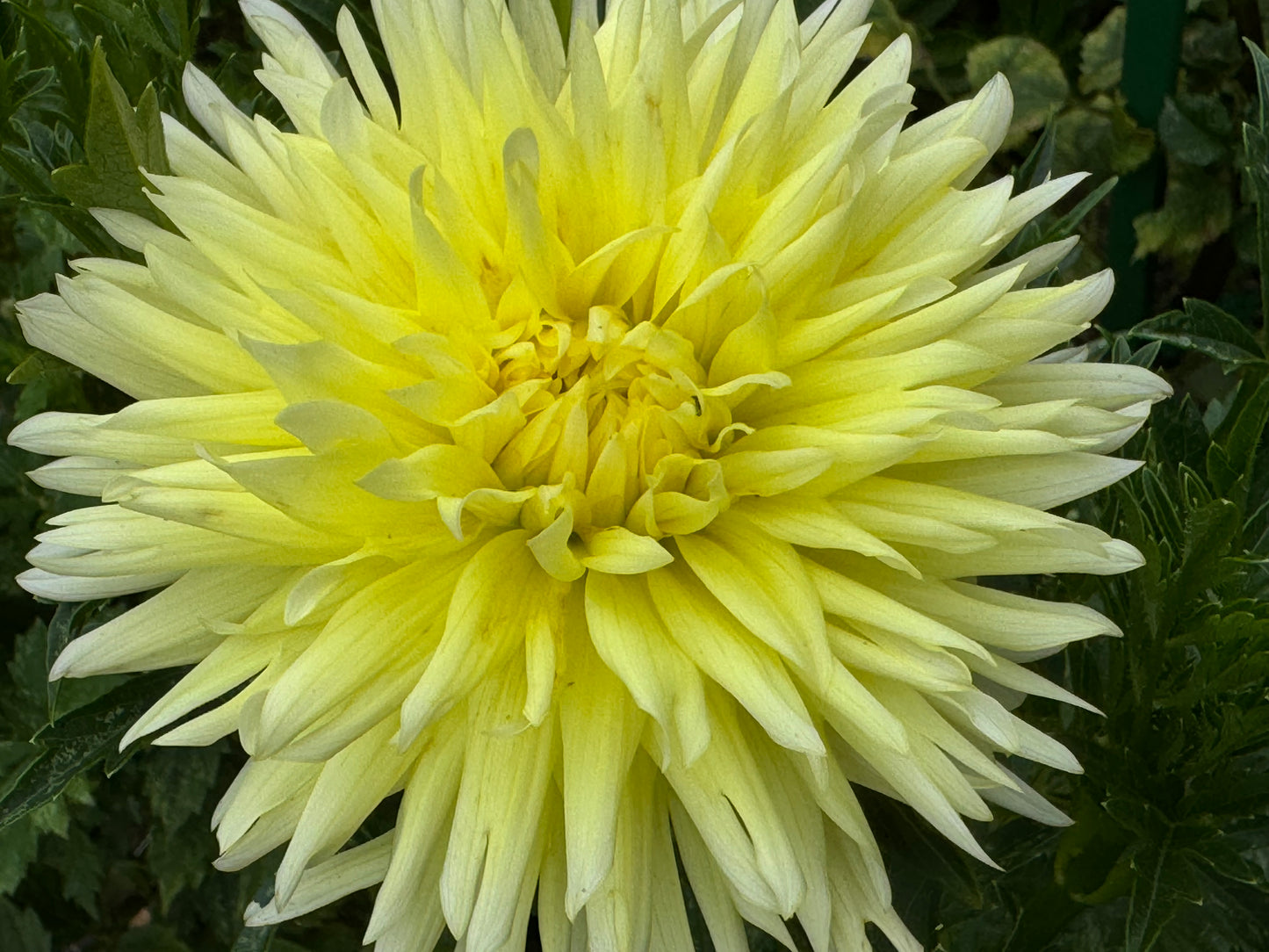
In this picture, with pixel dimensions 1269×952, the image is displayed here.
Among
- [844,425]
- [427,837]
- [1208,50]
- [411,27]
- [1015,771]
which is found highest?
[411,27]

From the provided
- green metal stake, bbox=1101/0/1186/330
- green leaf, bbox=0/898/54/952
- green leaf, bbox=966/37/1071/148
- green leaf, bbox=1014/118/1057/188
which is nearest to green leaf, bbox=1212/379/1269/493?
green leaf, bbox=1014/118/1057/188

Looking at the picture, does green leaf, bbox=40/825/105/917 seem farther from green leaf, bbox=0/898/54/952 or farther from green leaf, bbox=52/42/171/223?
green leaf, bbox=52/42/171/223

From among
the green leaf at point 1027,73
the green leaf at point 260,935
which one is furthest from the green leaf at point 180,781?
the green leaf at point 1027,73

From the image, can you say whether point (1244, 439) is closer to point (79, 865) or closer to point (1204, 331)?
point (1204, 331)

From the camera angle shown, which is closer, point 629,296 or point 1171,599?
point 629,296

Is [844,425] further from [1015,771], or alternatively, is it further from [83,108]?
[83,108]

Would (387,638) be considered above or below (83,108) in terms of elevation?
below

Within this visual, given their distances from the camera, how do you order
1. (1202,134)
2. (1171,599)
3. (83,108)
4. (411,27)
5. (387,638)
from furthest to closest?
(1202,134), (83,108), (1171,599), (411,27), (387,638)

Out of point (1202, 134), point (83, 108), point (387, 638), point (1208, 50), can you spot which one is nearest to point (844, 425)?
point (387, 638)
